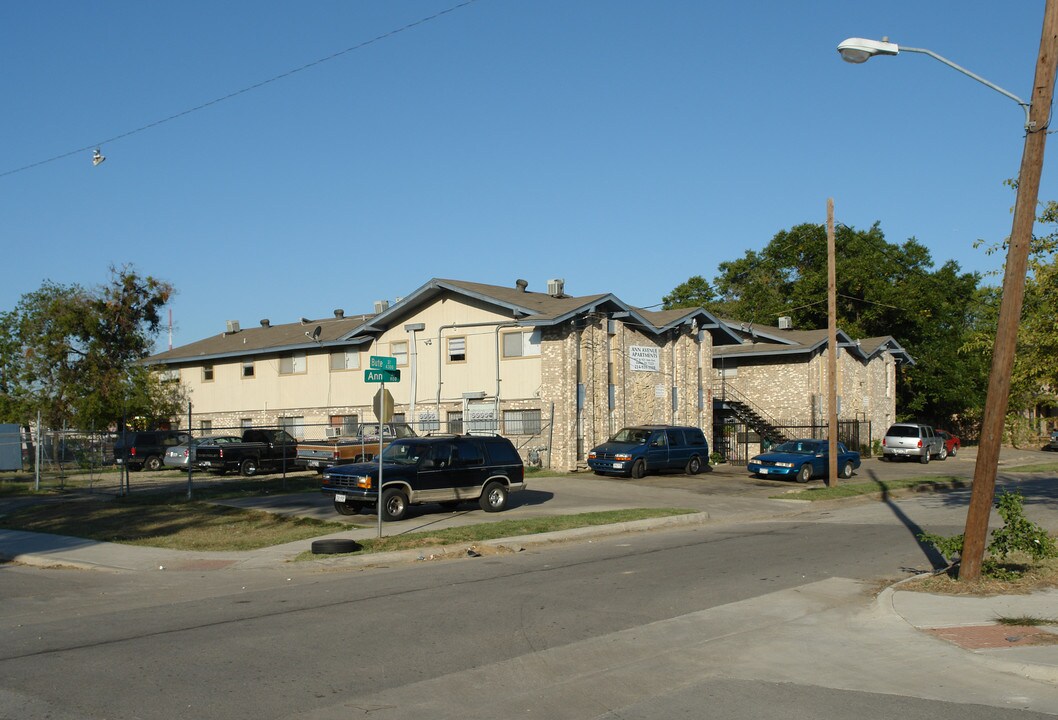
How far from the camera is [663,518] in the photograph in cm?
2073

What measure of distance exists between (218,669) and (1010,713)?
20.8 ft

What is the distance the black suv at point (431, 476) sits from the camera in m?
19.7

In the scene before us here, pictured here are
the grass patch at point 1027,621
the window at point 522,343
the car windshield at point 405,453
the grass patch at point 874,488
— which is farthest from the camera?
the window at point 522,343

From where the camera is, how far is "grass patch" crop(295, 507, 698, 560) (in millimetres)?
16453

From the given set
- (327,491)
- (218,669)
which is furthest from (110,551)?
(218,669)

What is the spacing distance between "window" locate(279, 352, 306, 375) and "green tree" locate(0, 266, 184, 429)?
7.33 meters

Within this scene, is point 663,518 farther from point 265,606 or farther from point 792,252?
point 792,252

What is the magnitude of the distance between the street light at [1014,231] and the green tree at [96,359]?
4267 centimetres

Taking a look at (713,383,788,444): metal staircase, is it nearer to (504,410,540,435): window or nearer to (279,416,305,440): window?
(504,410,540,435): window

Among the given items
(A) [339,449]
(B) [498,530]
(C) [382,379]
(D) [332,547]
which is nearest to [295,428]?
(A) [339,449]

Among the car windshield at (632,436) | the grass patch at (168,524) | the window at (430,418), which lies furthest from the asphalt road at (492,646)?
the window at (430,418)

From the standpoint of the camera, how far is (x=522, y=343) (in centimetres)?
3522

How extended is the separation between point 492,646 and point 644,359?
2939cm

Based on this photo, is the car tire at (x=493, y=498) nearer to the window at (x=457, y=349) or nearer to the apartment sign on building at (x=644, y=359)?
the window at (x=457, y=349)
